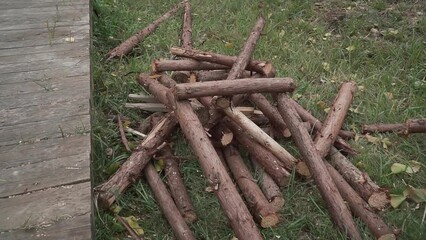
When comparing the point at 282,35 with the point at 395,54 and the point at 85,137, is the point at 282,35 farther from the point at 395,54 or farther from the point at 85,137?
the point at 85,137

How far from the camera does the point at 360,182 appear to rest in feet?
10.5

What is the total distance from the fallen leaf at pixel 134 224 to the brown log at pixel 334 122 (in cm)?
139

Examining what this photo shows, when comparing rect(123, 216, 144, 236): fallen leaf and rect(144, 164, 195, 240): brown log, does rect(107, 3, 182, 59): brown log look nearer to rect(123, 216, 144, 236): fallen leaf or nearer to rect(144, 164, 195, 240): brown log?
rect(144, 164, 195, 240): brown log

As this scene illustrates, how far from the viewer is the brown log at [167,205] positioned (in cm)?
289

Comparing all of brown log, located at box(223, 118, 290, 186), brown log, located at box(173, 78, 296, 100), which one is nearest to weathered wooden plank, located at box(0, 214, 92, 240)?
brown log, located at box(173, 78, 296, 100)

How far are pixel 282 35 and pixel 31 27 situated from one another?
2728mm

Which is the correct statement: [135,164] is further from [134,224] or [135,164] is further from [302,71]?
[302,71]

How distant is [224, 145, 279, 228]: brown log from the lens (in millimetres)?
2951

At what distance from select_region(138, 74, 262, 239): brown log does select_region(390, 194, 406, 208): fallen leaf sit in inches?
42.6

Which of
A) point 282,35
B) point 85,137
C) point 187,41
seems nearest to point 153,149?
point 85,137

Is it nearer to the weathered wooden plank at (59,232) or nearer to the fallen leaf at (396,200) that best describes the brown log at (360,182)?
the fallen leaf at (396,200)

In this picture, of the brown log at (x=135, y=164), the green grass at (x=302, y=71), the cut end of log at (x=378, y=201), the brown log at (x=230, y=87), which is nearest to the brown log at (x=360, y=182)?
the cut end of log at (x=378, y=201)

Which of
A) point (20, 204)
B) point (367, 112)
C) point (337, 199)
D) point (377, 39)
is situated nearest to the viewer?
point (20, 204)

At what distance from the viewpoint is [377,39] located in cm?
529
